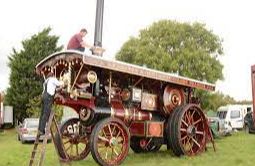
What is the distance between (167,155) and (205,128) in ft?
4.79

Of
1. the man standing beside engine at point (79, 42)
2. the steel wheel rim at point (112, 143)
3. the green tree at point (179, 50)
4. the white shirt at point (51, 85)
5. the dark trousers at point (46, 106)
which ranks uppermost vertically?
the green tree at point (179, 50)

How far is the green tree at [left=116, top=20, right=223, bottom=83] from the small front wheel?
35.8m

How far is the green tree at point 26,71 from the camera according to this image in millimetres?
51812

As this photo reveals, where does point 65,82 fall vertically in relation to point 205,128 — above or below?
above

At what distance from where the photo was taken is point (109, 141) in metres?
13.4

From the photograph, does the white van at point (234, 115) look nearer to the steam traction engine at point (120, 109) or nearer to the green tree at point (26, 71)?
the green tree at point (26, 71)

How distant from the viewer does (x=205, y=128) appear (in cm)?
1673

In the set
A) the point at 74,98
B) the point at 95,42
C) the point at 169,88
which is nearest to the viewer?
the point at 74,98

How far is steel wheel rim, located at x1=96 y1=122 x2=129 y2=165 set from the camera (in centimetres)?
1337

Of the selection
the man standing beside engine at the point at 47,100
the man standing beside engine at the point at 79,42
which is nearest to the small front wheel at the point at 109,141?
the man standing beside engine at the point at 47,100

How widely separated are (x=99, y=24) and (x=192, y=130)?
4.24m

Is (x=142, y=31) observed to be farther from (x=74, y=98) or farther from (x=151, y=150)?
(x=74, y=98)

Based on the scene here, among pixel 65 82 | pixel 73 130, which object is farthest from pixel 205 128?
pixel 65 82

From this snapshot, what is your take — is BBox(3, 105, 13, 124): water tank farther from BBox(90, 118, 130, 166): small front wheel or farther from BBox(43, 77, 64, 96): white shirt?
BBox(43, 77, 64, 96): white shirt
